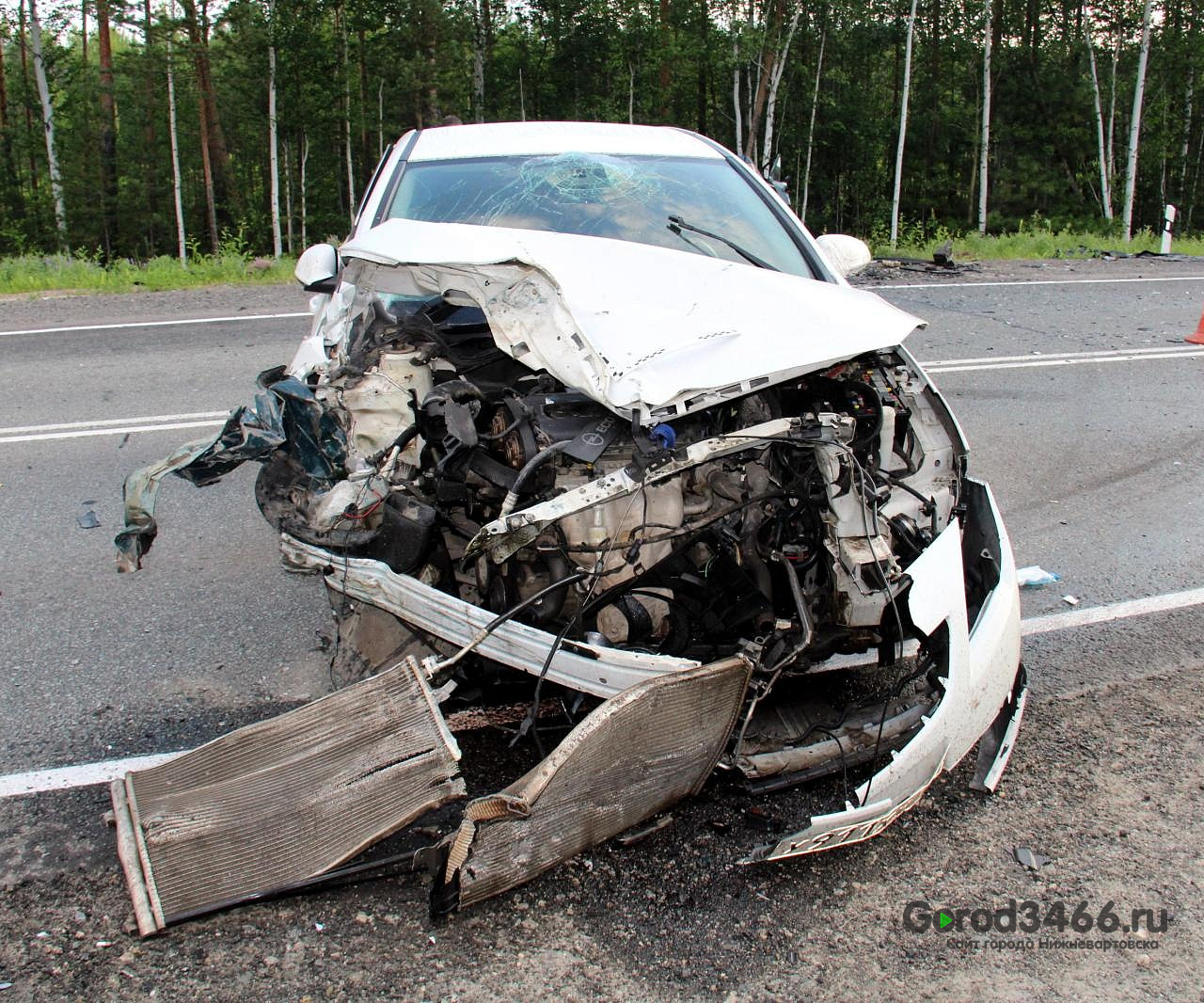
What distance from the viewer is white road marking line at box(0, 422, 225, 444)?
6344mm

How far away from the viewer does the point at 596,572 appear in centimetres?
289

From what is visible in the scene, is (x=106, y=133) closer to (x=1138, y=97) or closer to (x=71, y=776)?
(x=1138, y=97)

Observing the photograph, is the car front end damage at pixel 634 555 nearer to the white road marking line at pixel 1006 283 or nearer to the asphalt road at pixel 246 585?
the asphalt road at pixel 246 585

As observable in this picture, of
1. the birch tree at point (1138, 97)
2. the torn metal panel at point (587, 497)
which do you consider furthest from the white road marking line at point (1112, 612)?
the birch tree at point (1138, 97)

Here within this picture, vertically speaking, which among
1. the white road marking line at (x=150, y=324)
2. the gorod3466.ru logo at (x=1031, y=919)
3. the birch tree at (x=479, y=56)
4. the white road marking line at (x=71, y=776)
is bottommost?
the gorod3466.ru logo at (x=1031, y=919)

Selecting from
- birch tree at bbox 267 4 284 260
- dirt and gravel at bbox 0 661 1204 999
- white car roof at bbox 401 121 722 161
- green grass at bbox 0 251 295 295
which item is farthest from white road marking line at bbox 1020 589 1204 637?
birch tree at bbox 267 4 284 260

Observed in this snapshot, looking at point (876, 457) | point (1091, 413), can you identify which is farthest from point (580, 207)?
point (1091, 413)

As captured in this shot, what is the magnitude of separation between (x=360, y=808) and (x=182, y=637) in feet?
5.94

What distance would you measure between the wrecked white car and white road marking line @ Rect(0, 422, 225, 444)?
3.31 m

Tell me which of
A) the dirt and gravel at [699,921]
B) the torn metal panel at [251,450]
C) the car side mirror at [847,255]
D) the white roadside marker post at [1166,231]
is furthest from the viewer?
the white roadside marker post at [1166,231]

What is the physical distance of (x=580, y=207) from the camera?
4.50m

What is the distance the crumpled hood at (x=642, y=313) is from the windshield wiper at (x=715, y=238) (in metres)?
0.55

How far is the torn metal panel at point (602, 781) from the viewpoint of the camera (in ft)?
7.80

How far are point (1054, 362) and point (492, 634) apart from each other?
23.0 feet
